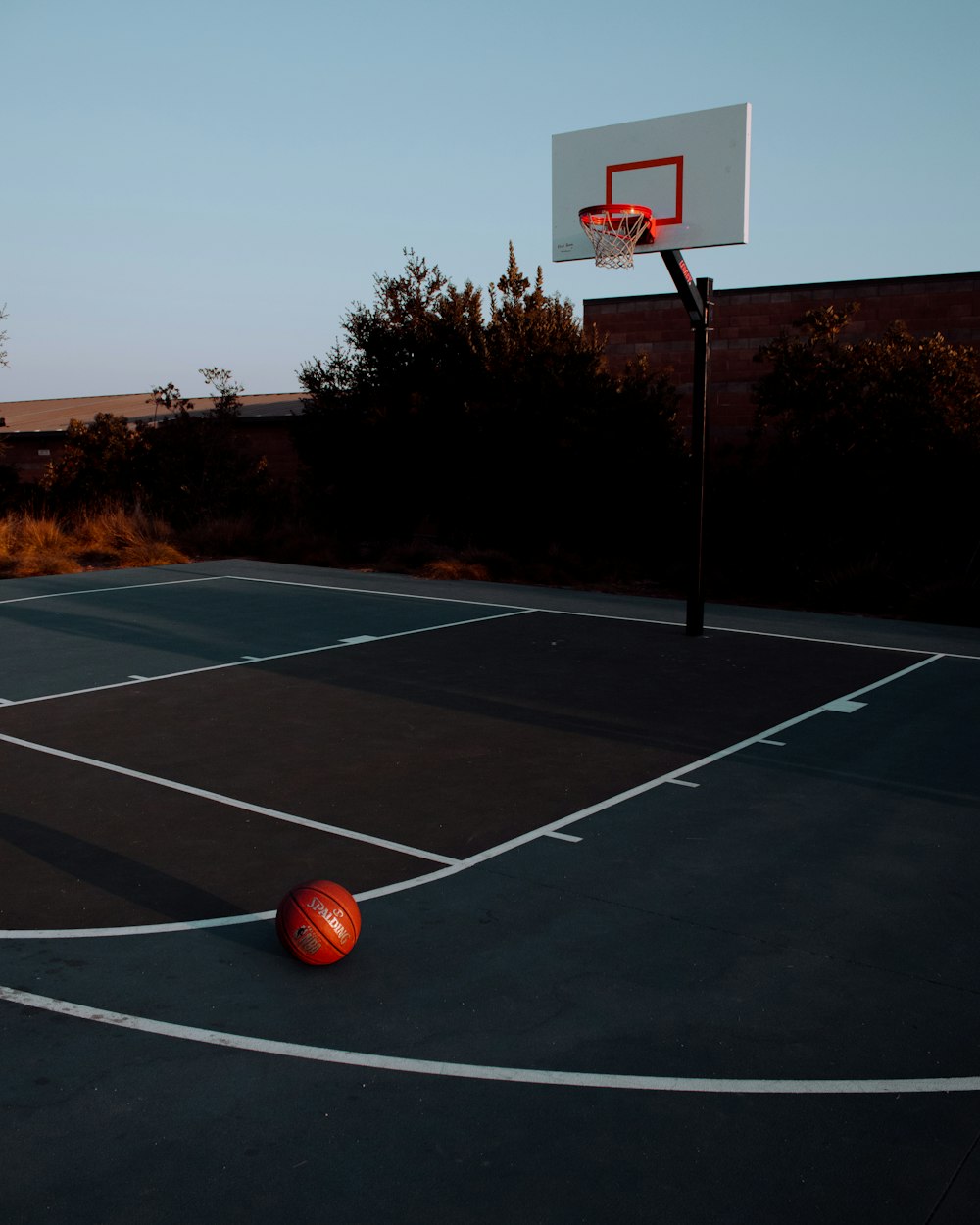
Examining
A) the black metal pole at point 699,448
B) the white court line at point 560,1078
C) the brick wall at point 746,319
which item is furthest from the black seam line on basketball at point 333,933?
the brick wall at point 746,319

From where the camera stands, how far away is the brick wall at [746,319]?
1858 centimetres

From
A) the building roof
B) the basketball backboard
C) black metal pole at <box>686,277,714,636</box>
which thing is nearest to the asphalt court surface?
black metal pole at <box>686,277,714,636</box>

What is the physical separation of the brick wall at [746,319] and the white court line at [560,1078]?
16.8 meters

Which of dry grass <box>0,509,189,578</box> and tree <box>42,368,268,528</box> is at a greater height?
tree <box>42,368,268,528</box>

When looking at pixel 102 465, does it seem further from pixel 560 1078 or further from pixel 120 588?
pixel 560 1078

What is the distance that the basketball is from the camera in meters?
4.88

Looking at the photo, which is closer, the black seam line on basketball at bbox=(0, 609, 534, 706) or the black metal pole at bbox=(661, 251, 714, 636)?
the black seam line on basketball at bbox=(0, 609, 534, 706)

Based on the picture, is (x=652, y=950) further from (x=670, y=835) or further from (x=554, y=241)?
(x=554, y=241)

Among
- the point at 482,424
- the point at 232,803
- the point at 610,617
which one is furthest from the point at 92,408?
the point at 232,803

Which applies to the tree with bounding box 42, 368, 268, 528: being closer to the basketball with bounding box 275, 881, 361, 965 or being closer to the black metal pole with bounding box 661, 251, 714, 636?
the black metal pole with bounding box 661, 251, 714, 636

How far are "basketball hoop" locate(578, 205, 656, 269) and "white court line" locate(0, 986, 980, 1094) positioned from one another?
1007 cm

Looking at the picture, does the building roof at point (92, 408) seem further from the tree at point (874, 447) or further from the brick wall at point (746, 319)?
the tree at point (874, 447)

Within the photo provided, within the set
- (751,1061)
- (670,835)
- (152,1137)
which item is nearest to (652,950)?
(751,1061)

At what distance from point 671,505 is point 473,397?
4304 millimetres
